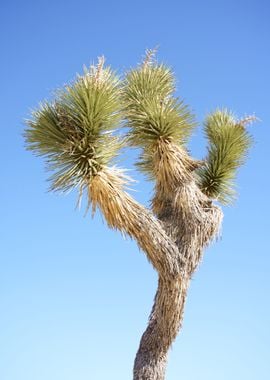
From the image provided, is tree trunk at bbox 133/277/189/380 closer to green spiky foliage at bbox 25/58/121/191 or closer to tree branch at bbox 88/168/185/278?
tree branch at bbox 88/168/185/278

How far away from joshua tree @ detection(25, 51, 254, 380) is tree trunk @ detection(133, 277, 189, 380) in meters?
0.01

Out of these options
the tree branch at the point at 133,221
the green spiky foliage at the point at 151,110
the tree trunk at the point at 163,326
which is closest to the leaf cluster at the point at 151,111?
the green spiky foliage at the point at 151,110

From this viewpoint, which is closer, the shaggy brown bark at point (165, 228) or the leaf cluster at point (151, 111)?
the shaggy brown bark at point (165, 228)

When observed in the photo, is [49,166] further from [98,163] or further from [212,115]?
[212,115]

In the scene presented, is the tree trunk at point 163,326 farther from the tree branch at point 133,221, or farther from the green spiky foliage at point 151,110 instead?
the green spiky foliage at point 151,110

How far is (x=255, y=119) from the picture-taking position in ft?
28.9

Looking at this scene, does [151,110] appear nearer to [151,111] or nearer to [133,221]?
[151,111]

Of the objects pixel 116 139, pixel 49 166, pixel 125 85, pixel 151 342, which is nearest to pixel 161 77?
pixel 125 85

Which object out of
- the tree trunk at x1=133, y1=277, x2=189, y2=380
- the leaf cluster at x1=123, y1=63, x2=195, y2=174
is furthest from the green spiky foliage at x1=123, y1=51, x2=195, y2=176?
the tree trunk at x1=133, y1=277, x2=189, y2=380

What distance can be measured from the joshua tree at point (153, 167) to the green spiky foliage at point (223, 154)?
145 mm

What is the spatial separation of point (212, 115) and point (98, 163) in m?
2.71

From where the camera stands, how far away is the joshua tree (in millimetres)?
6820

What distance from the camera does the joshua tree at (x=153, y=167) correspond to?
6.82 meters

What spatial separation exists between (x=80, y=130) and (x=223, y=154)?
2.46 meters
